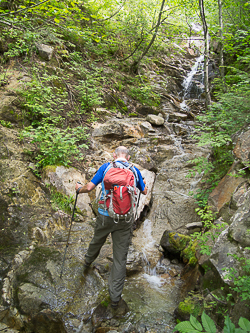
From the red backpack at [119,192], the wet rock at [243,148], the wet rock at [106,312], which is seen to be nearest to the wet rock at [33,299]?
the wet rock at [106,312]

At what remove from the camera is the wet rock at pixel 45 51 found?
8.51 meters

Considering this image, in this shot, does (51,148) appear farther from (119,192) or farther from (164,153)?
(164,153)

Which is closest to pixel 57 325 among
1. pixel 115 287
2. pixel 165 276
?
pixel 115 287

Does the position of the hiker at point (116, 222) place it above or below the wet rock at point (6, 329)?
Answer: above

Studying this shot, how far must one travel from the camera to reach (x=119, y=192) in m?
2.95

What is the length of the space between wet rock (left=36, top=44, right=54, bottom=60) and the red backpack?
25.7ft

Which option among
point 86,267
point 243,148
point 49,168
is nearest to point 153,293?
point 86,267

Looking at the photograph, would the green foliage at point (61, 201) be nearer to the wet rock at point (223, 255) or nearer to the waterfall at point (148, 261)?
the waterfall at point (148, 261)

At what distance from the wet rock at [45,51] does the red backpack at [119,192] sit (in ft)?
25.7

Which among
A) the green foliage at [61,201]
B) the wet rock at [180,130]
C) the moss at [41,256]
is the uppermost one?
the wet rock at [180,130]

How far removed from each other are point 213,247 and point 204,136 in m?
2.72

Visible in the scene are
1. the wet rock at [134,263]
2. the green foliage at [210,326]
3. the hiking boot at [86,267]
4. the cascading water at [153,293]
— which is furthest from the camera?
the wet rock at [134,263]

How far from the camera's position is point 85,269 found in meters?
3.73

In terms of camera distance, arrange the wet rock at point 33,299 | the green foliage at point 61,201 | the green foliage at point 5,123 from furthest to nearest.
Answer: the green foliage at point 5,123 < the green foliage at point 61,201 < the wet rock at point 33,299
